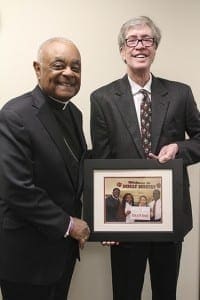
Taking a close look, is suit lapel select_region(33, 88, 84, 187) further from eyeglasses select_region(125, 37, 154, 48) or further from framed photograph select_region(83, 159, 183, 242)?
eyeglasses select_region(125, 37, 154, 48)

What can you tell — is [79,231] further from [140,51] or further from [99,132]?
[140,51]

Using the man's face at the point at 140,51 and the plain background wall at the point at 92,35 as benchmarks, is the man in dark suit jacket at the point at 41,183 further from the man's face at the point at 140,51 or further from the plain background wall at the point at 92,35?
the plain background wall at the point at 92,35

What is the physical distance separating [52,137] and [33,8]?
0.90 metres

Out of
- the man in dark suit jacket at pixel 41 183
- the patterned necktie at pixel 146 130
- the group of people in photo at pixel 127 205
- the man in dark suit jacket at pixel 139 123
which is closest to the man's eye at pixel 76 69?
the man in dark suit jacket at pixel 41 183

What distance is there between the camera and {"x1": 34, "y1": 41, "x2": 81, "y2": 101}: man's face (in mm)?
1335

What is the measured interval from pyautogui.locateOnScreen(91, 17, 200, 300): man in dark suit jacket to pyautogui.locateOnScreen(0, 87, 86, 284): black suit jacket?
10.8 inches

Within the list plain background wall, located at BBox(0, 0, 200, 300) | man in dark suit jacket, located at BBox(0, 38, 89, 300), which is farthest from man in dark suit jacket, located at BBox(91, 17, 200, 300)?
plain background wall, located at BBox(0, 0, 200, 300)

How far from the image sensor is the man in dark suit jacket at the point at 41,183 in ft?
4.20

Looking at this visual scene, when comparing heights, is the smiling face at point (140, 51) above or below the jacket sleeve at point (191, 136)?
above

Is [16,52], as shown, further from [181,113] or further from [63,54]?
[181,113]

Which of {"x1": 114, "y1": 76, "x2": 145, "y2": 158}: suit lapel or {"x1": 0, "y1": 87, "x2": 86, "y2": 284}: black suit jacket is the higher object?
{"x1": 114, "y1": 76, "x2": 145, "y2": 158}: suit lapel

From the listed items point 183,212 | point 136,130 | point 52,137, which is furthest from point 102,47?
point 183,212

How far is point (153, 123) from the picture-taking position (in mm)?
1577

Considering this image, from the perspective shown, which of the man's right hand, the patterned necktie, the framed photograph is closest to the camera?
the man's right hand
